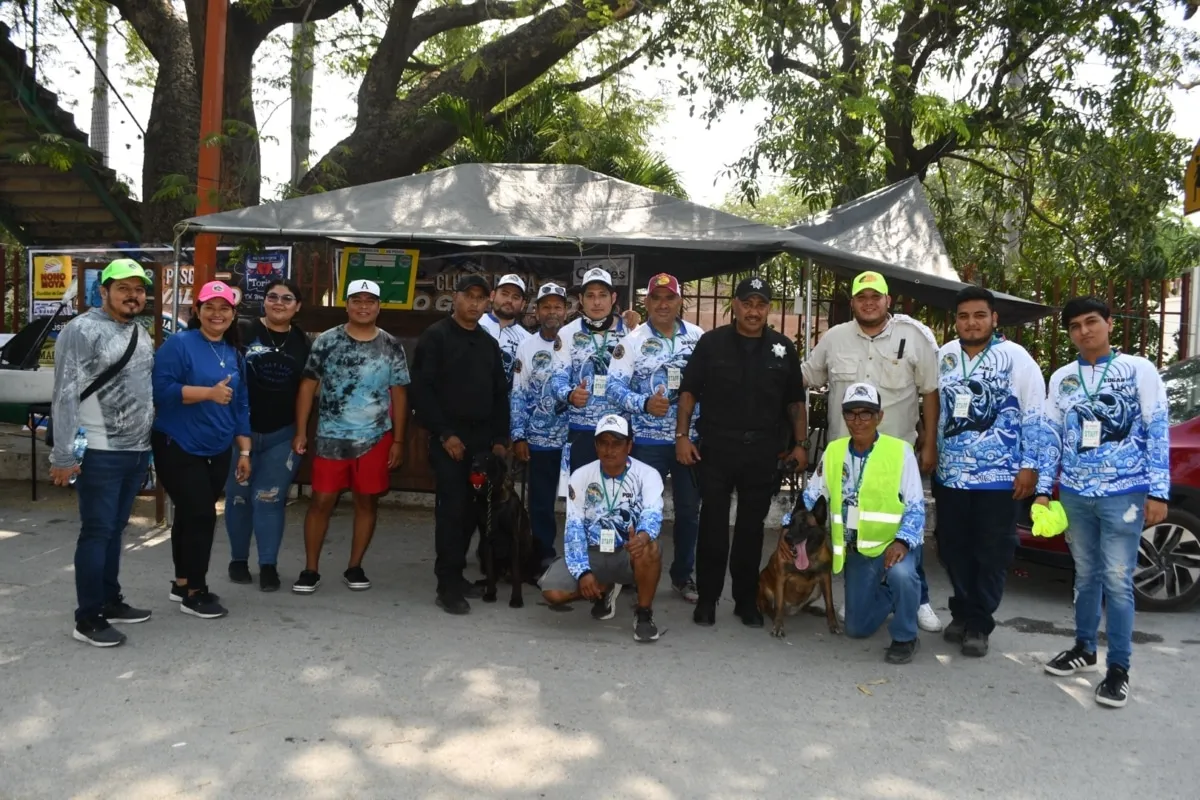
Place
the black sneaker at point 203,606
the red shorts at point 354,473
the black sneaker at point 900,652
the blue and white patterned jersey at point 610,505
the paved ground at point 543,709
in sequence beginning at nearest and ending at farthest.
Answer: the paved ground at point 543,709, the black sneaker at point 900,652, the blue and white patterned jersey at point 610,505, the black sneaker at point 203,606, the red shorts at point 354,473

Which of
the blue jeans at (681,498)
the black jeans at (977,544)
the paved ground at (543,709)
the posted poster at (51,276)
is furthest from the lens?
the posted poster at (51,276)

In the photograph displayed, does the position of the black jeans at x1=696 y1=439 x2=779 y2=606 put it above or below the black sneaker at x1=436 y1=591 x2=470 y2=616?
above

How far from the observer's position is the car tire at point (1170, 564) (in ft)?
20.1

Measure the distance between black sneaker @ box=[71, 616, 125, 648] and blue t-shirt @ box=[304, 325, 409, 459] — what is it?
4.81 ft

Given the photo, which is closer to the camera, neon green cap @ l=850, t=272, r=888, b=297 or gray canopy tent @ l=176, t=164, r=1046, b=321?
neon green cap @ l=850, t=272, r=888, b=297

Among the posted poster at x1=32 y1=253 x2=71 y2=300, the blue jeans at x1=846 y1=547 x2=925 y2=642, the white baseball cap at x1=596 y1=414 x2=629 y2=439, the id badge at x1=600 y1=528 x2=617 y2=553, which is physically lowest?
the blue jeans at x1=846 y1=547 x2=925 y2=642

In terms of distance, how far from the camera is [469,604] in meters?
6.05

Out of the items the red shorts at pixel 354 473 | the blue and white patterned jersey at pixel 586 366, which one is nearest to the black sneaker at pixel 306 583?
the red shorts at pixel 354 473

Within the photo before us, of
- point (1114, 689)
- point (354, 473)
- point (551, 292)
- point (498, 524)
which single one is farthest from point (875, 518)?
point (354, 473)

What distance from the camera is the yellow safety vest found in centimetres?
531

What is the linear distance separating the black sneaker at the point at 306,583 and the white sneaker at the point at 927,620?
3.54m

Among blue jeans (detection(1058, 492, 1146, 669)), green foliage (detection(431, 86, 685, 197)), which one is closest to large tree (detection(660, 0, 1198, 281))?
green foliage (detection(431, 86, 685, 197))

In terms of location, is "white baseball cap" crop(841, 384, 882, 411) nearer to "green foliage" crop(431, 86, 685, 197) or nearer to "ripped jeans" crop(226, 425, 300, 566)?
"ripped jeans" crop(226, 425, 300, 566)

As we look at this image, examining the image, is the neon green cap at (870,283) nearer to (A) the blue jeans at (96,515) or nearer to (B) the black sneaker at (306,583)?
(B) the black sneaker at (306,583)
